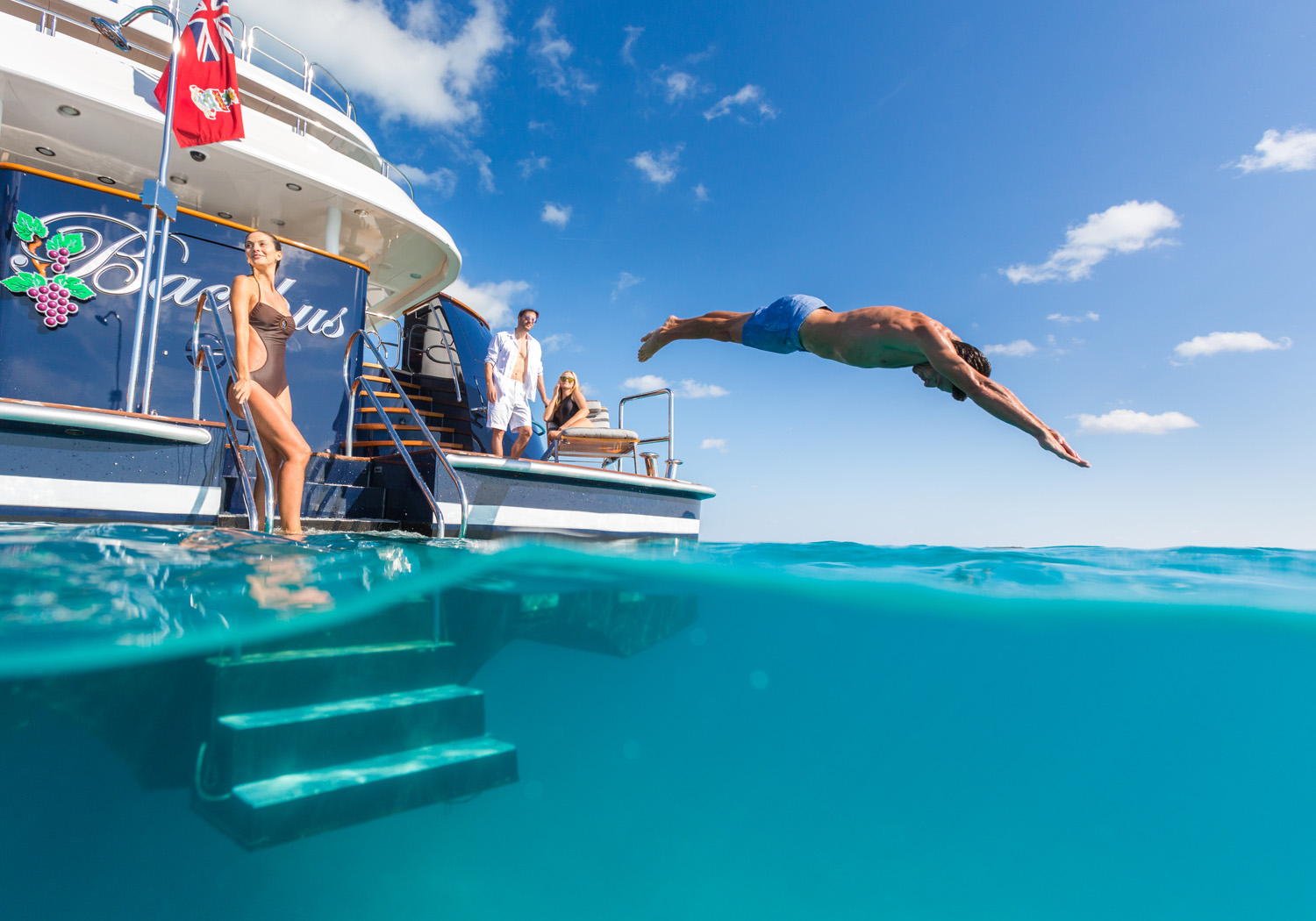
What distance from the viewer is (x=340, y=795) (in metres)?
3.54

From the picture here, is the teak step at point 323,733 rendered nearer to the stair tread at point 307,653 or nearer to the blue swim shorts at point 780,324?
the stair tread at point 307,653

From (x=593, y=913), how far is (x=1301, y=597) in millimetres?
5605

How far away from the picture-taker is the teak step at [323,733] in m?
3.62

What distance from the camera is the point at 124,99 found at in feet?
21.4

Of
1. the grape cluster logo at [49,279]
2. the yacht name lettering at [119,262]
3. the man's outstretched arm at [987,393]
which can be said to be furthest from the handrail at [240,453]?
the man's outstretched arm at [987,393]

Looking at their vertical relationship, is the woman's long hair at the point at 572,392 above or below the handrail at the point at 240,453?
above

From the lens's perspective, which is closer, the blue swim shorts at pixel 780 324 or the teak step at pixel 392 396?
the blue swim shorts at pixel 780 324

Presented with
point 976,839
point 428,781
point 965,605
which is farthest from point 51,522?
point 976,839

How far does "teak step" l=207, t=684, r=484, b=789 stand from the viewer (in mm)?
3619

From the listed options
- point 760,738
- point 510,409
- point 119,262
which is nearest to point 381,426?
point 510,409

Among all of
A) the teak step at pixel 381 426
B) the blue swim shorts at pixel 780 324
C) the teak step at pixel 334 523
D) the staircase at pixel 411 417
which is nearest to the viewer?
the blue swim shorts at pixel 780 324

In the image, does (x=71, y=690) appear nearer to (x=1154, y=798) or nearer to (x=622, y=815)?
(x=622, y=815)

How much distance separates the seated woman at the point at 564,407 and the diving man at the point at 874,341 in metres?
2.25

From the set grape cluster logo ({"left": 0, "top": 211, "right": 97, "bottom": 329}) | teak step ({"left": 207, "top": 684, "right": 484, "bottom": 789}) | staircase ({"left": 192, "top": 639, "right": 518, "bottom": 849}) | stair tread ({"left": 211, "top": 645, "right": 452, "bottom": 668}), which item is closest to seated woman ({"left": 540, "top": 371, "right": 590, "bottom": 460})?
stair tread ({"left": 211, "top": 645, "right": 452, "bottom": 668})
